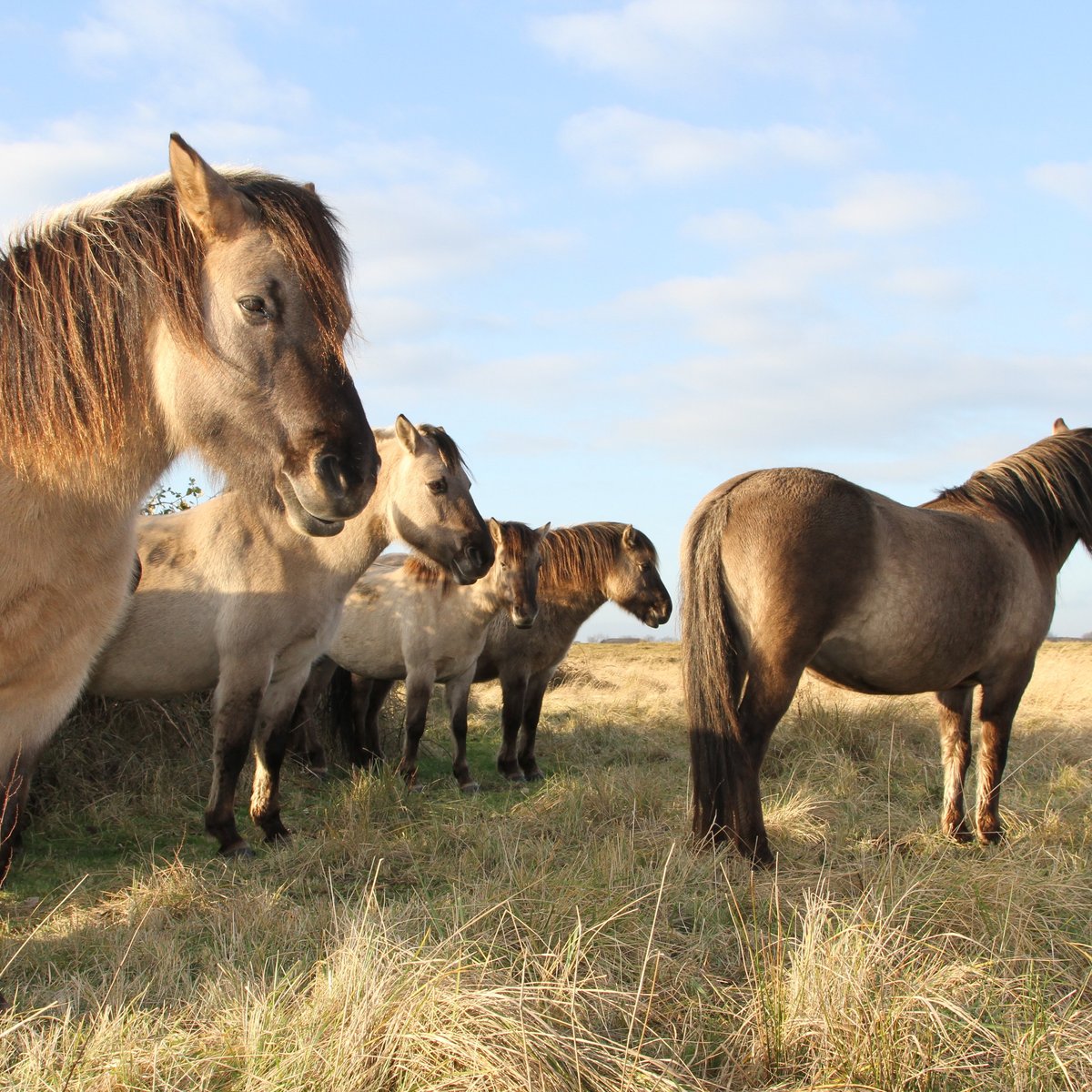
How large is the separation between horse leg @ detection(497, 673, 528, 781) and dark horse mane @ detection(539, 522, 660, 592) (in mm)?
1152

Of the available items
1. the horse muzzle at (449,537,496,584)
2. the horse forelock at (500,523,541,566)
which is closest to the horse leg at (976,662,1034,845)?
the horse muzzle at (449,537,496,584)

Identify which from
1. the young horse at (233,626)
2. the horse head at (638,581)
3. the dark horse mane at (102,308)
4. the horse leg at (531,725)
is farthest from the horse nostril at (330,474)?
the horse head at (638,581)

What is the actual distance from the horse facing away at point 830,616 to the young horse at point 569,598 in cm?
433

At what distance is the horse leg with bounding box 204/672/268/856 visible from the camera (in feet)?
19.2

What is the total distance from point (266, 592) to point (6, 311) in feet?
11.8

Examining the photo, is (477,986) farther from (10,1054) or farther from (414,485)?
(414,485)

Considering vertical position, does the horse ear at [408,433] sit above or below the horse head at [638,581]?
above

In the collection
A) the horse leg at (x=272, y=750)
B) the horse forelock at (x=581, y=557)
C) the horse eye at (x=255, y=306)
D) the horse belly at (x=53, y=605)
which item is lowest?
the horse leg at (x=272, y=750)

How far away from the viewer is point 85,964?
3.81 metres

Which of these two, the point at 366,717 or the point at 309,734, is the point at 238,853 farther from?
the point at 366,717

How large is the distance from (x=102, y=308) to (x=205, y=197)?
1.25 feet

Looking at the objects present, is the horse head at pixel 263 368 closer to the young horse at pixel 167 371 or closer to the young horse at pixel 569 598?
the young horse at pixel 167 371

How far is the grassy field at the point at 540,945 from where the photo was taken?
248 centimetres

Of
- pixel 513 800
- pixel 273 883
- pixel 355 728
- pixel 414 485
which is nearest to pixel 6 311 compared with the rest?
pixel 273 883
